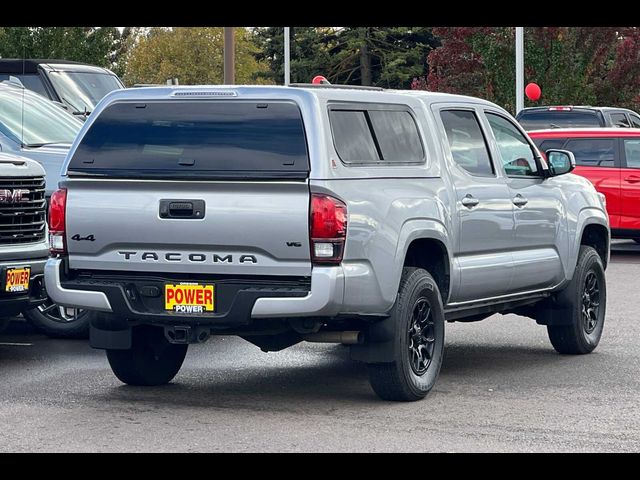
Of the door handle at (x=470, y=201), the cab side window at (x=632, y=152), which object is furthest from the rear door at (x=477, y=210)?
the cab side window at (x=632, y=152)

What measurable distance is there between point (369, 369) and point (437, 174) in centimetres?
137

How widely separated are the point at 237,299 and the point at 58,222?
1304 millimetres

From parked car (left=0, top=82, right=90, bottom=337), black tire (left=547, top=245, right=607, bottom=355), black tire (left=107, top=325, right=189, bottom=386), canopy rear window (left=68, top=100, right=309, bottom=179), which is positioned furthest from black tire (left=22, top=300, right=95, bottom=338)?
black tire (left=547, top=245, right=607, bottom=355)

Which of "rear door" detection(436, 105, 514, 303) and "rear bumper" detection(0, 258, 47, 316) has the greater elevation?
"rear door" detection(436, 105, 514, 303)

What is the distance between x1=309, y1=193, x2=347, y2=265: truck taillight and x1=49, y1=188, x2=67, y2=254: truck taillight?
5.34 ft

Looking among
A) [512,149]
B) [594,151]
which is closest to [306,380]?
[512,149]

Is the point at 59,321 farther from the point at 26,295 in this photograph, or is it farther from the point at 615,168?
the point at 615,168

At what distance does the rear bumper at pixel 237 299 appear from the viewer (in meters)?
8.17

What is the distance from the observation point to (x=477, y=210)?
9.75 m

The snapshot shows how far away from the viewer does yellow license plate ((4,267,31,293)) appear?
397 inches

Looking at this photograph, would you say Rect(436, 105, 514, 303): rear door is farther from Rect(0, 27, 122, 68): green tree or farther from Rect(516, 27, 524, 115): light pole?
Rect(0, 27, 122, 68): green tree

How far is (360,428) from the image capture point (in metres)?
8.02
